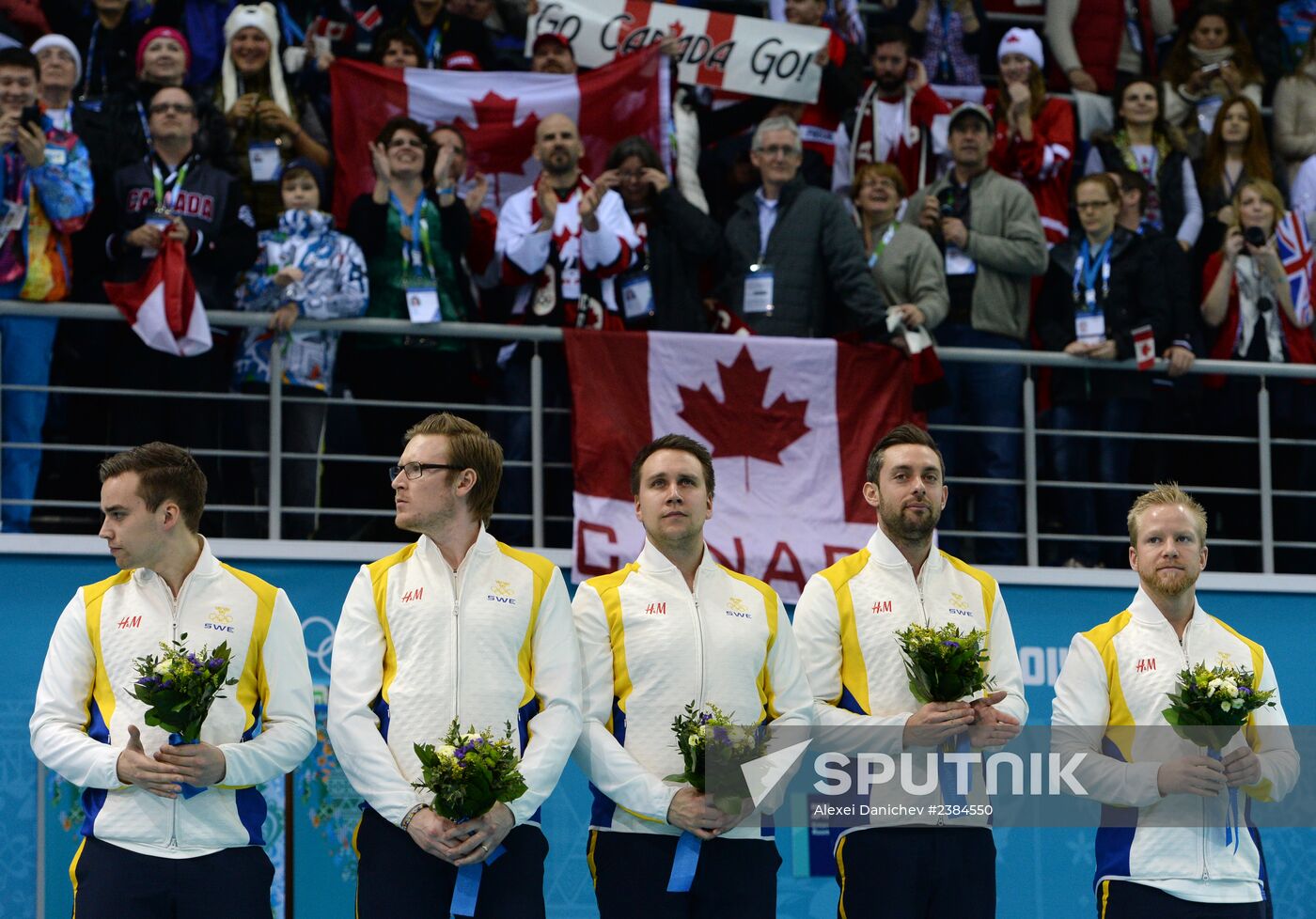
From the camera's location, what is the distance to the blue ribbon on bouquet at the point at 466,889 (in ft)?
19.6

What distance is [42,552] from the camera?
8.45 meters

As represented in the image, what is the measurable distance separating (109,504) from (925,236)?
16.0ft

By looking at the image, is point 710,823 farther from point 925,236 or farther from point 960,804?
point 925,236

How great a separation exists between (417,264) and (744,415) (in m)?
1.72

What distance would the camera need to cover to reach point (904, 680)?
668 centimetres

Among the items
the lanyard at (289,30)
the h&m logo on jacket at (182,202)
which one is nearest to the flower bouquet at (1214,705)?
the h&m logo on jacket at (182,202)

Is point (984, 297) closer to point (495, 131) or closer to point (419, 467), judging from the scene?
point (495, 131)

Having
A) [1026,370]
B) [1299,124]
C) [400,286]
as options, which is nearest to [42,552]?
[400,286]

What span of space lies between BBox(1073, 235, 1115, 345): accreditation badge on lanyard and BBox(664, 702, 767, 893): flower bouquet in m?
4.40

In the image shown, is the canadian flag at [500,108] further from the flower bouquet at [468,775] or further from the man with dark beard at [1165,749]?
the flower bouquet at [468,775]

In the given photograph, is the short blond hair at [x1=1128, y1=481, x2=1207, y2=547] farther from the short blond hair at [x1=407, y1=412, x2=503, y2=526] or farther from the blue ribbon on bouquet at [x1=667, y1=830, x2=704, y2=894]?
the short blond hair at [x1=407, y1=412, x2=503, y2=526]

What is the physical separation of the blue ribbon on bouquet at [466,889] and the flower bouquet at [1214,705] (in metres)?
2.36

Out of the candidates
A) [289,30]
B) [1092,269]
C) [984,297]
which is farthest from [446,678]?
[289,30]
